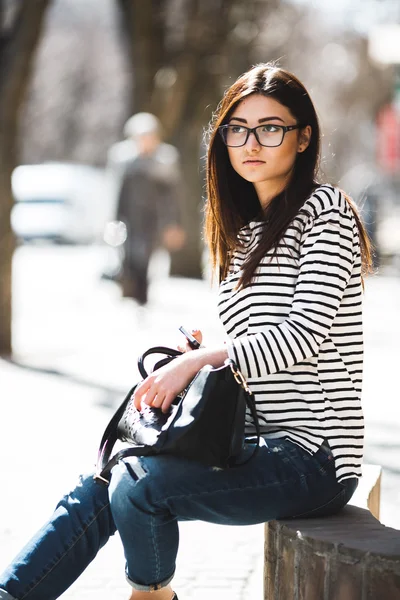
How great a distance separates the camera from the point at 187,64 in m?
17.3

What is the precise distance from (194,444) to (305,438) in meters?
0.36

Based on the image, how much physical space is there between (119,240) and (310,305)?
394 inches

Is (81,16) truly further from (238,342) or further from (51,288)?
(238,342)

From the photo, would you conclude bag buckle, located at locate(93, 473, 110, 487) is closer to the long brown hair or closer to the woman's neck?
the long brown hair

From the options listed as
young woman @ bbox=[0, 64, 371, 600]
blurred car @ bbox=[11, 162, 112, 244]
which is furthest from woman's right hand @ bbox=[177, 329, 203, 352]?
blurred car @ bbox=[11, 162, 112, 244]

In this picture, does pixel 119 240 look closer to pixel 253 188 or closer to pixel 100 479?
pixel 253 188

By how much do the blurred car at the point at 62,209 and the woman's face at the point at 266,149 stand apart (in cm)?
2483

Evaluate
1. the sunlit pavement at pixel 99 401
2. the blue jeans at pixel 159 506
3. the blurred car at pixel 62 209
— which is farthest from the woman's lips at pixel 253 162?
the blurred car at pixel 62 209

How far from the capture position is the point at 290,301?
3.13 m

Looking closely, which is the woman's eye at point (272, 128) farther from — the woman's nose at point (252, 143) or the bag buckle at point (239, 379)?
the bag buckle at point (239, 379)

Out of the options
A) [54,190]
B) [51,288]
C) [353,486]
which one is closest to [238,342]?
[353,486]

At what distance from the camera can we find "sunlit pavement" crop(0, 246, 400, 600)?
4273mm

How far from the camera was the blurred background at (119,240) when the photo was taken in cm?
702

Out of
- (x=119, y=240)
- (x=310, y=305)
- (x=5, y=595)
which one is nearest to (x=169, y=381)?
(x=310, y=305)
